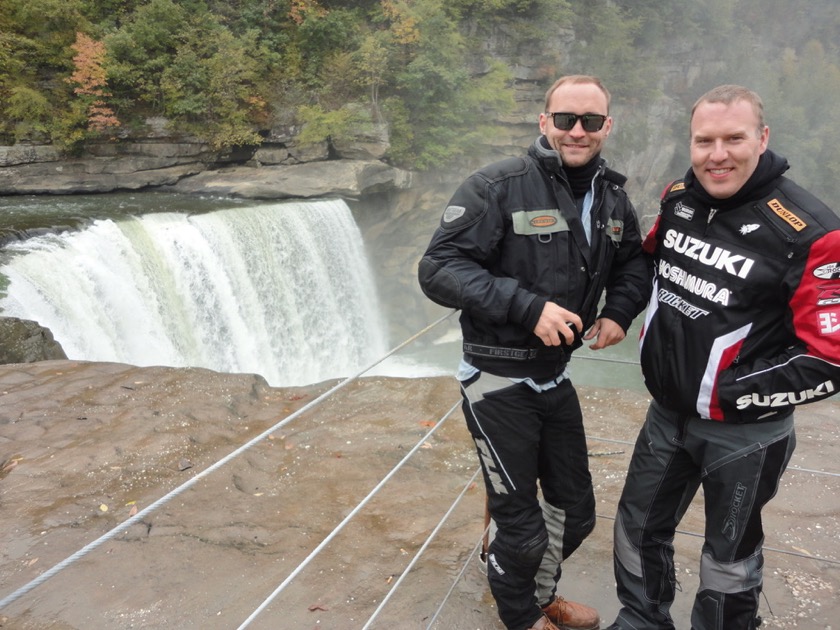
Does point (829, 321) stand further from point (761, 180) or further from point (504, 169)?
point (504, 169)

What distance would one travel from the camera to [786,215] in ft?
5.60

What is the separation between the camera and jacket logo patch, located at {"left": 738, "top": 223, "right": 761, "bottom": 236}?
1.76 m

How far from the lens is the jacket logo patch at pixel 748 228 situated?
1757 millimetres

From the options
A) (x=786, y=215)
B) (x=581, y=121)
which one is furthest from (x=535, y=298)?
(x=786, y=215)

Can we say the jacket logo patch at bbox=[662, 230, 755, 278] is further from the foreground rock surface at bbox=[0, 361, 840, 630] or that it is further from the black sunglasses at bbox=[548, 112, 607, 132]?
the foreground rock surface at bbox=[0, 361, 840, 630]

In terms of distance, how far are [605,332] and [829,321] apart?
69 centimetres

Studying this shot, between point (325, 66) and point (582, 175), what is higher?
point (325, 66)

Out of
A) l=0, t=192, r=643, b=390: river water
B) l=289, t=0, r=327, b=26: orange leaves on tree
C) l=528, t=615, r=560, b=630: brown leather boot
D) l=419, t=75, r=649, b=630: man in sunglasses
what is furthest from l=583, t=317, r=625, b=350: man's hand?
l=289, t=0, r=327, b=26: orange leaves on tree

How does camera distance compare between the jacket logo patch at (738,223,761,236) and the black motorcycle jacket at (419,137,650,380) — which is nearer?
the jacket logo patch at (738,223,761,236)

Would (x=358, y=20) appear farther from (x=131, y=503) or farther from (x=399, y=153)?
(x=131, y=503)

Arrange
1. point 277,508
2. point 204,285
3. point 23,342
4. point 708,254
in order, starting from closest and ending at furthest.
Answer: point 708,254
point 277,508
point 23,342
point 204,285

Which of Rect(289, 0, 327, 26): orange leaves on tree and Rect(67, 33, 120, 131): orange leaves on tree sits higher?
Rect(289, 0, 327, 26): orange leaves on tree

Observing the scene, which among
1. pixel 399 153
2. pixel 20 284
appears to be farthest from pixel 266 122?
pixel 20 284

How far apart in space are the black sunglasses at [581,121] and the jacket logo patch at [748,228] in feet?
1.79
